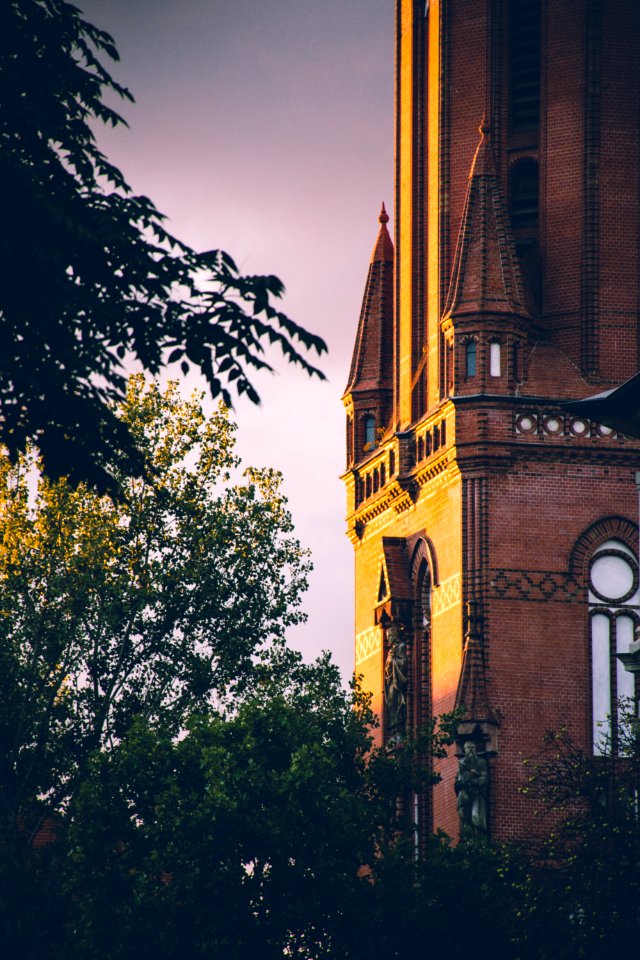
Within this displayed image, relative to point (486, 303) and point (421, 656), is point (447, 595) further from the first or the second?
point (486, 303)

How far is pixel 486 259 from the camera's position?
56375mm

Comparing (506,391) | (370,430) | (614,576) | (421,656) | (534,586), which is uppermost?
(370,430)

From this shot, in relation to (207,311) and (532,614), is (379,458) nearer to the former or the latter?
(532,614)

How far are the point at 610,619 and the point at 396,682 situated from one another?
248 inches

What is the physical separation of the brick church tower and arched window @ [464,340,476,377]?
0.05m

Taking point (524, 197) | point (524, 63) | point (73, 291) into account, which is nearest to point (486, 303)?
point (524, 197)

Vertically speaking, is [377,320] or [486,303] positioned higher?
[377,320]

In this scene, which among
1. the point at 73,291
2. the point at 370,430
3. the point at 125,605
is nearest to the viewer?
the point at 73,291

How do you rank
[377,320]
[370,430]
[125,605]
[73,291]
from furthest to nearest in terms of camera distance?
1. [377,320]
2. [370,430]
3. [125,605]
4. [73,291]

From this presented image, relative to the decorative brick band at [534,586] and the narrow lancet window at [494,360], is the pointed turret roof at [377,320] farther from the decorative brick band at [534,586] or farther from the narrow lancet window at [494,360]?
the decorative brick band at [534,586]

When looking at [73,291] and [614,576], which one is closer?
[73,291]

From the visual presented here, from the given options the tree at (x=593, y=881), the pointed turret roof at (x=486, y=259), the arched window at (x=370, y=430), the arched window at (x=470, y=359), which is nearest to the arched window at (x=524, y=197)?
the pointed turret roof at (x=486, y=259)

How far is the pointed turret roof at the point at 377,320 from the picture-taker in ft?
208

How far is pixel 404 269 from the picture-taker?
Answer: 61188 mm
